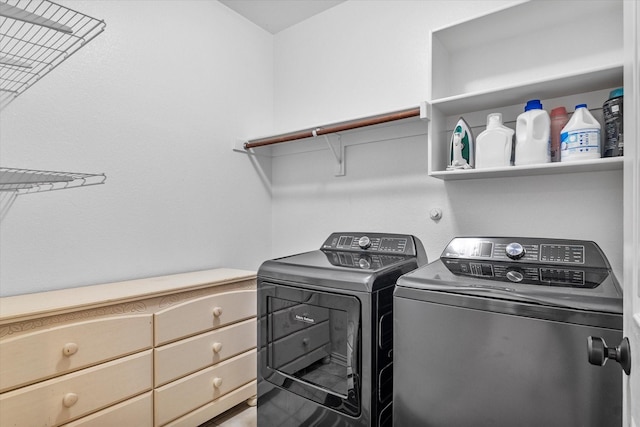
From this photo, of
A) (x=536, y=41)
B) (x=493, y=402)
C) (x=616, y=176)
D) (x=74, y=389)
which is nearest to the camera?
(x=493, y=402)

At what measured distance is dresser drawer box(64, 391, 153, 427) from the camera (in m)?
1.49

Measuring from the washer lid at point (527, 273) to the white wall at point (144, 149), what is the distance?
5.15 feet

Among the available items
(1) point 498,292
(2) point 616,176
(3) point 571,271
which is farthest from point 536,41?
(1) point 498,292

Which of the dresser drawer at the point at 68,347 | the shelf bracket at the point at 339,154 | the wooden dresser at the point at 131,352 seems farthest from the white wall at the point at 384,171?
the dresser drawer at the point at 68,347

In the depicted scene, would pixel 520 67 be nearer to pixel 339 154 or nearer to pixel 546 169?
pixel 546 169

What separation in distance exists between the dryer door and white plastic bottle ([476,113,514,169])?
934 mm

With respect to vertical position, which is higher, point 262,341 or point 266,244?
point 266,244

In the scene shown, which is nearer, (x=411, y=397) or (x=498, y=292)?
(x=498, y=292)

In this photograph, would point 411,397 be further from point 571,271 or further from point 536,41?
point 536,41

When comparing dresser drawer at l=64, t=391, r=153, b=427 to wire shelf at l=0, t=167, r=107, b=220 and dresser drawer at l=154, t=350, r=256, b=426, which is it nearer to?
dresser drawer at l=154, t=350, r=256, b=426

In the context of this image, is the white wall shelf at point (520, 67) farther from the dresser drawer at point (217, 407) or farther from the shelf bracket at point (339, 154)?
the dresser drawer at point (217, 407)

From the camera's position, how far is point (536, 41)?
178cm

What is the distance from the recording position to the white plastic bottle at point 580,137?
4.72ft

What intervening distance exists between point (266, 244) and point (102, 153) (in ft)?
4.52
